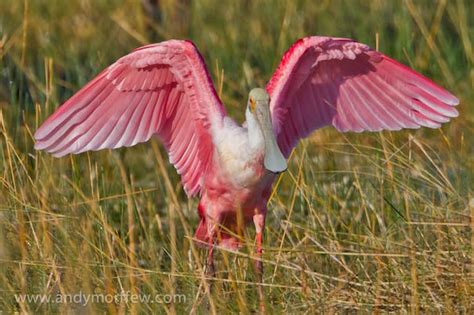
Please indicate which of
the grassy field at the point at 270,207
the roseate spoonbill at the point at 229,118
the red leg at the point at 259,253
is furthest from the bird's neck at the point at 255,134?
the red leg at the point at 259,253

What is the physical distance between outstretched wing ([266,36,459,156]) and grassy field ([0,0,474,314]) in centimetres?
8

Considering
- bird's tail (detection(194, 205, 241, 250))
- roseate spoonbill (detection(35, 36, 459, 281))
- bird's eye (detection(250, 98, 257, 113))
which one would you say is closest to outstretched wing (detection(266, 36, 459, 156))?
roseate spoonbill (detection(35, 36, 459, 281))

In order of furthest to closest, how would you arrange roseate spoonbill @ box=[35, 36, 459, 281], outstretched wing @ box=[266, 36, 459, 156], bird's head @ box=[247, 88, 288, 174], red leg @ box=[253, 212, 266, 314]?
outstretched wing @ box=[266, 36, 459, 156] < roseate spoonbill @ box=[35, 36, 459, 281] < bird's head @ box=[247, 88, 288, 174] < red leg @ box=[253, 212, 266, 314]

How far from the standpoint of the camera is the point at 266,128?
14.1 feet

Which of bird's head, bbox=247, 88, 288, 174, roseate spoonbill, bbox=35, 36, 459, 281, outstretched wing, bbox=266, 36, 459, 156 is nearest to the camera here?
bird's head, bbox=247, 88, 288, 174

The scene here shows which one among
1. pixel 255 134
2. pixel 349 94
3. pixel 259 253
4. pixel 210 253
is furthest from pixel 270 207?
pixel 259 253

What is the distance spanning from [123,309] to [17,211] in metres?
0.62

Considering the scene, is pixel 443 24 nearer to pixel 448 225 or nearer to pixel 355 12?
pixel 355 12

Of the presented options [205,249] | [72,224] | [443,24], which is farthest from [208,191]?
[443,24]

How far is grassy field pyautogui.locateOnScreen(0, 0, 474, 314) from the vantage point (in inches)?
155

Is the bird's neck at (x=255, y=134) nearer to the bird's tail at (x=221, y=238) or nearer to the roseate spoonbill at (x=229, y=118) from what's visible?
the roseate spoonbill at (x=229, y=118)

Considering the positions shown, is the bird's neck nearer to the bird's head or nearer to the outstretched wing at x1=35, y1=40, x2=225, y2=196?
the bird's head

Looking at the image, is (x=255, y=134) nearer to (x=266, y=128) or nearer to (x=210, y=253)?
(x=266, y=128)

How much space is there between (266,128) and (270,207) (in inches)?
43.7
